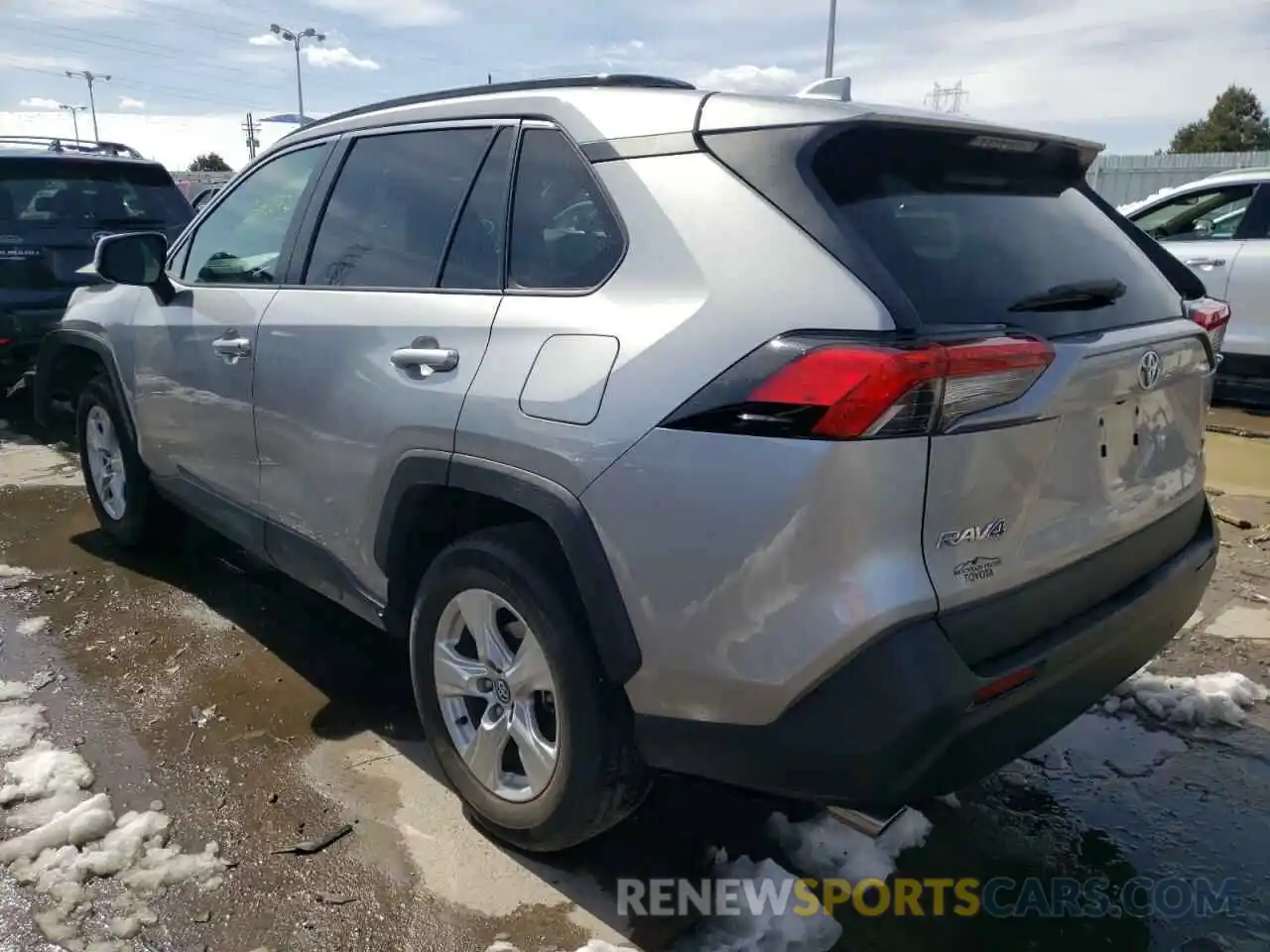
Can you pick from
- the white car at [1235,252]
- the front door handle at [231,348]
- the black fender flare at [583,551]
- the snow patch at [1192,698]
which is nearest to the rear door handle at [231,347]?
the front door handle at [231,348]

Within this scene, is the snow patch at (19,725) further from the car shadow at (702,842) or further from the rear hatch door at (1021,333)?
the rear hatch door at (1021,333)

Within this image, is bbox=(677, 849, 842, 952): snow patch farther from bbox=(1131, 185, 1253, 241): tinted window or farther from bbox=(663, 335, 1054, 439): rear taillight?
bbox=(1131, 185, 1253, 241): tinted window

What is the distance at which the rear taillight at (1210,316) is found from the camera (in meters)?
2.73

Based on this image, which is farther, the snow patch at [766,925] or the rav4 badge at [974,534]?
the snow patch at [766,925]

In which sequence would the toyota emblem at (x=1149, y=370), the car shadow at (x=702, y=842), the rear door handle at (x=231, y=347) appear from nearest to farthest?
the toyota emblem at (x=1149, y=370) < the car shadow at (x=702, y=842) < the rear door handle at (x=231, y=347)

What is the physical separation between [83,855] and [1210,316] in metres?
3.35

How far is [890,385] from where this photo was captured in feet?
5.94

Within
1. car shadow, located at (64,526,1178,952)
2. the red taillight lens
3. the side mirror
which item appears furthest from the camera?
the side mirror

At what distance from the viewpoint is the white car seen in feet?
23.9

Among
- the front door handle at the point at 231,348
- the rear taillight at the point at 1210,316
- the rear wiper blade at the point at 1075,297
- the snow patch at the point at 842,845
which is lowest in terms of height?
the snow patch at the point at 842,845

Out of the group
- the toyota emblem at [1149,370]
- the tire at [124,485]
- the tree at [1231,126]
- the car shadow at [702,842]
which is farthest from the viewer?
the tree at [1231,126]

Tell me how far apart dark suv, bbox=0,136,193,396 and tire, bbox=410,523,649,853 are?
5510 mm

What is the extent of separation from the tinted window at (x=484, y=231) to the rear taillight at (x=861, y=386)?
91 centimetres

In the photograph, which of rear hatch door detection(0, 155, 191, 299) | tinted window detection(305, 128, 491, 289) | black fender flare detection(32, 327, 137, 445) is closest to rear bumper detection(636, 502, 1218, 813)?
tinted window detection(305, 128, 491, 289)
